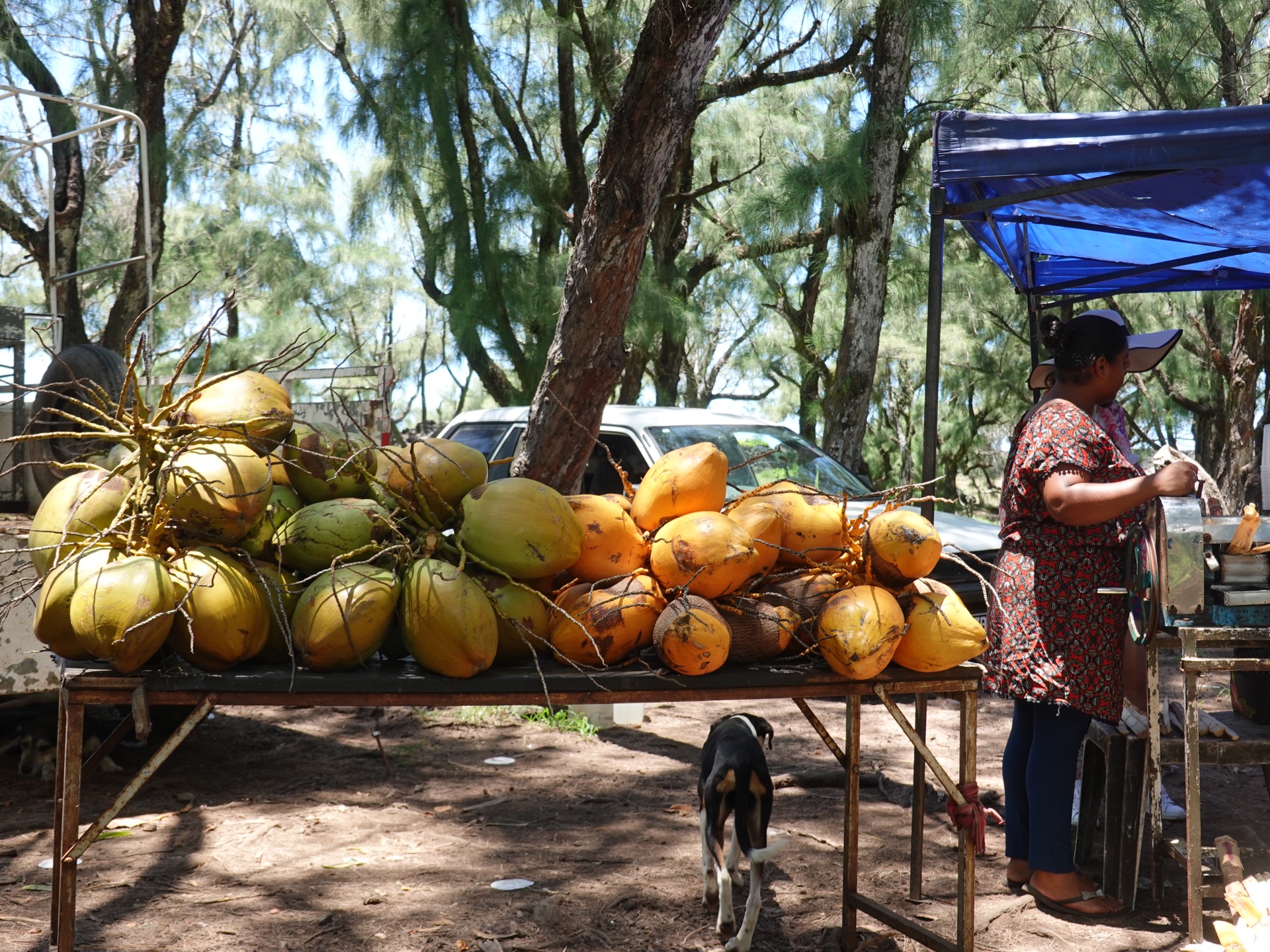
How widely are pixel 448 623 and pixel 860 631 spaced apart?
95 centimetres

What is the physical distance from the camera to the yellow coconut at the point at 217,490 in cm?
230

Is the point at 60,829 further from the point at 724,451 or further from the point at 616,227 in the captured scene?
the point at 724,451

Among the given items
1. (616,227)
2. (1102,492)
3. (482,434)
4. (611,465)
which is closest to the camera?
(1102,492)

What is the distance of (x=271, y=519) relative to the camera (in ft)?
8.36

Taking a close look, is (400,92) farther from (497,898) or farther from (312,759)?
(497,898)

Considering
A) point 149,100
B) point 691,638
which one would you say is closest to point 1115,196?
point 691,638

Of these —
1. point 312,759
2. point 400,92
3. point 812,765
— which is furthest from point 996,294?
point 312,759

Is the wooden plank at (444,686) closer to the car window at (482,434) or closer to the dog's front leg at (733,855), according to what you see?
the dog's front leg at (733,855)

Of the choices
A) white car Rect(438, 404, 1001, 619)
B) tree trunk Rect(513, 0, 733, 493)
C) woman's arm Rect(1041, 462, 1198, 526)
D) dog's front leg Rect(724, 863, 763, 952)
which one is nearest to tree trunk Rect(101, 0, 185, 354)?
white car Rect(438, 404, 1001, 619)

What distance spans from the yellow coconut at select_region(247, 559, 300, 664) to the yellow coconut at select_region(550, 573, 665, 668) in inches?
24.5

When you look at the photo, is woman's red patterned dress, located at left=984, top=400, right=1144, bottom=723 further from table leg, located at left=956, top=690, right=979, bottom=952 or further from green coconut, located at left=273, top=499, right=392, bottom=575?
green coconut, located at left=273, top=499, right=392, bottom=575

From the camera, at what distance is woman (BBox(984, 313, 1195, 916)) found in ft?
10.1

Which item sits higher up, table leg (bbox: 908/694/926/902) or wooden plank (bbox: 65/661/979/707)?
wooden plank (bbox: 65/661/979/707)

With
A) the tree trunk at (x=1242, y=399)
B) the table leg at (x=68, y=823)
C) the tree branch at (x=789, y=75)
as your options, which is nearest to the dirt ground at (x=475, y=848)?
the table leg at (x=68, y=823)
